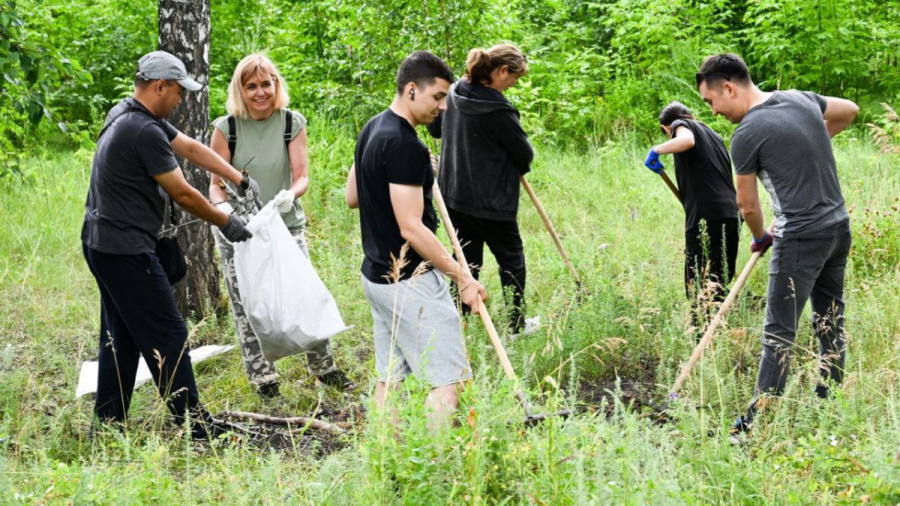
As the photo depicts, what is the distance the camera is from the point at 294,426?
4.55 metres

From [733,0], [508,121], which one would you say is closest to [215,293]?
[508,121]

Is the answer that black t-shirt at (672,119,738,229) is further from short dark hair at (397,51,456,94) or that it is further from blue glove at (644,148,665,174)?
short dark hair at (397,51,456,94)

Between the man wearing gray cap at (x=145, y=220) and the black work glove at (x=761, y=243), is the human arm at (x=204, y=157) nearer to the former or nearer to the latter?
the man wearing gray cap at (x=145, y=220)

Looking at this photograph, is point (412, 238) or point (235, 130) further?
point (235, 130)

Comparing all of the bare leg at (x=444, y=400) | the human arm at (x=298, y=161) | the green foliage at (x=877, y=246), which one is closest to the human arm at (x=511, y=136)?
the human arm at (x=298, y=161)

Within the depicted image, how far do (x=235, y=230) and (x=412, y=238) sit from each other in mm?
1227

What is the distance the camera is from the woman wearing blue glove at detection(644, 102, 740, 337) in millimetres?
4977

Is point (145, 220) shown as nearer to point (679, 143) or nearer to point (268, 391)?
point (268, 391)

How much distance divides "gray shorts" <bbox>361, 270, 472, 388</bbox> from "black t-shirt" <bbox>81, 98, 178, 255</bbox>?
118 cm

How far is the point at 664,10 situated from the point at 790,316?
743cm

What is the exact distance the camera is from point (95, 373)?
4.93 m

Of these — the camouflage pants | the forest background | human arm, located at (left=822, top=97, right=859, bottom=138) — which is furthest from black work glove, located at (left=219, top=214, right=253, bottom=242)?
human arm, located at (left=822, top=97, right=859, bottom=138)

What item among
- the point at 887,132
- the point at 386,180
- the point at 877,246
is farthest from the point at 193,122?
the point at 887,132

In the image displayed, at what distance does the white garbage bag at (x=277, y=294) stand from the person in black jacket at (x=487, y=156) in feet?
3.75
